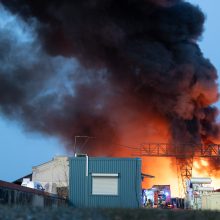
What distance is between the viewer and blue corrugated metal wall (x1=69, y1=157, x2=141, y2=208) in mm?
37969

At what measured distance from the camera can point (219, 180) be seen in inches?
2613

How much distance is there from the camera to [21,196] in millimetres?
30562

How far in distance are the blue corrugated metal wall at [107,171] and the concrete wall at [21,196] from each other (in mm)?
1760

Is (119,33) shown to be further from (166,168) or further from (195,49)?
(166,168)

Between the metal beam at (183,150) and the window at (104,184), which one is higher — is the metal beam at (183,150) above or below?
above

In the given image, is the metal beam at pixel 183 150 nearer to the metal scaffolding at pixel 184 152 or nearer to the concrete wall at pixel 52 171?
the metal scaffolding at pixel 184 152

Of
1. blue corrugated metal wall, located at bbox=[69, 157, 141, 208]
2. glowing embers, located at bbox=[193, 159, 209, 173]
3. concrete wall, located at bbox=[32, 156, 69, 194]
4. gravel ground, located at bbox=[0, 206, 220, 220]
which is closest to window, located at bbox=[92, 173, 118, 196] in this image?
blue corrugated metal wall, located at bbox=[69, 157, 141, 208]

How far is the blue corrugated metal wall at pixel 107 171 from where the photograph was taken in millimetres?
37969

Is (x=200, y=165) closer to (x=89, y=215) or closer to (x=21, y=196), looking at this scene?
(x=21, y=196)

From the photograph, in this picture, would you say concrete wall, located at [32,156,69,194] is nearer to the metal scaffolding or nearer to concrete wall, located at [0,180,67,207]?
the metal scaffolding

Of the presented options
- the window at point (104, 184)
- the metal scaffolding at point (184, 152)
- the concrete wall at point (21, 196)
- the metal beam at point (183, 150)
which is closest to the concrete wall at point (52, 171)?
the metal scaffolding at point (184, 152)

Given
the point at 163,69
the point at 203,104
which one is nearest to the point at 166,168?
the point at 203,104

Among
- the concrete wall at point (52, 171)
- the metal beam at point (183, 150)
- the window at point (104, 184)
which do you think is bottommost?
the window at point (104, 184)

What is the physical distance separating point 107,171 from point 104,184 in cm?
87
